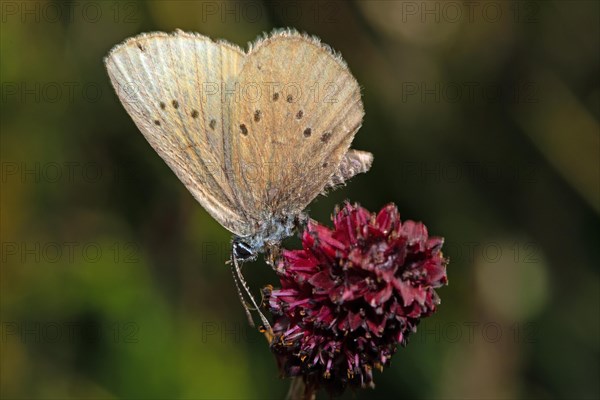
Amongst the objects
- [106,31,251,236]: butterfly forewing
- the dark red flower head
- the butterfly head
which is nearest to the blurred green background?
the butterfly head

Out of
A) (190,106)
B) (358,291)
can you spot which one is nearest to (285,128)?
(190,106)

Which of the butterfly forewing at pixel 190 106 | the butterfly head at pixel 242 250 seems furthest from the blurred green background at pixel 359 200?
the butterfly forewing at pixel 190 106

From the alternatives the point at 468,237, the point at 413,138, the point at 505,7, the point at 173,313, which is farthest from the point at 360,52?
the point at 173,313

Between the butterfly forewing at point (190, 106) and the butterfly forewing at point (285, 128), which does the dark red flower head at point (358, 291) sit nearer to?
the butterfly forewing at point (285, 128)

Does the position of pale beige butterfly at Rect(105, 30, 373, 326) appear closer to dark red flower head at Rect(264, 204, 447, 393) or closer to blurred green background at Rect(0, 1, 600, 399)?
dark red flower head at Rect(264, 204, 447, 393)

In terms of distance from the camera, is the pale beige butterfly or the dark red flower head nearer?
the dark red flower head
